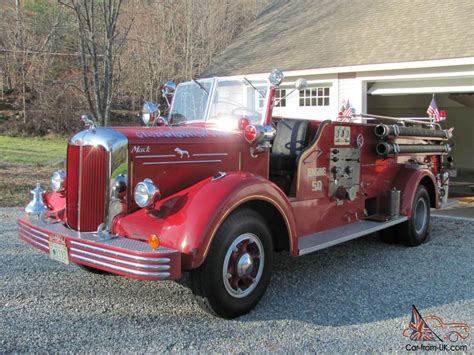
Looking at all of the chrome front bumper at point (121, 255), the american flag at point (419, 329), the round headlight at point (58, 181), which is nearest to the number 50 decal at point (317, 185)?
the american flag at point (419, 329)

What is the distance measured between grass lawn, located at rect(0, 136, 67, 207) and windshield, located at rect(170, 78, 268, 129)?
16.8 ft

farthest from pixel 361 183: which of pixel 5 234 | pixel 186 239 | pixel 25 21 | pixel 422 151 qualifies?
pixel 25 21

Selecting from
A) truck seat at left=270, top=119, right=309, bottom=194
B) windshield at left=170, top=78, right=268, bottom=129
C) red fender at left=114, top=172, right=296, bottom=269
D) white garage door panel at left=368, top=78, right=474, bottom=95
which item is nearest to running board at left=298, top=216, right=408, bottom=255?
truck seat at left=270, top=119, right=309, bottom=194

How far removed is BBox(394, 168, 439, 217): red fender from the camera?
254 inches

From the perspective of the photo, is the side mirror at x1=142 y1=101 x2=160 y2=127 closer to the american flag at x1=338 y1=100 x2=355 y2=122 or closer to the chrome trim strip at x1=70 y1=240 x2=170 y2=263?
the chrome trim strip at x1=70 y1=240 x2=170 y2=263

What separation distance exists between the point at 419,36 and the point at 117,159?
9501 mm

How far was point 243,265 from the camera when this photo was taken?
157 inches

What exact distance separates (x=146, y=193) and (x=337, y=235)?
7.67ft

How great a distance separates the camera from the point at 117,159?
13.0 ft

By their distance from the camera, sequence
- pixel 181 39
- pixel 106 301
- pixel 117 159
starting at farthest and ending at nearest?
1. pixel 181 39
2. pixel 106 301
3. pixel 117 159

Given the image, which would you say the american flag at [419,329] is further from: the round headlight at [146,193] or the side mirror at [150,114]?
the side mirror at [150,114]

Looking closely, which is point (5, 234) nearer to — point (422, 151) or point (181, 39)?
point (422, 151)

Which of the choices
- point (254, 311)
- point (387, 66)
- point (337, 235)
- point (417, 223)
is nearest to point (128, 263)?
point (254, 311)

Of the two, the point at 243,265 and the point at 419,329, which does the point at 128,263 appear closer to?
the point at 243,265
